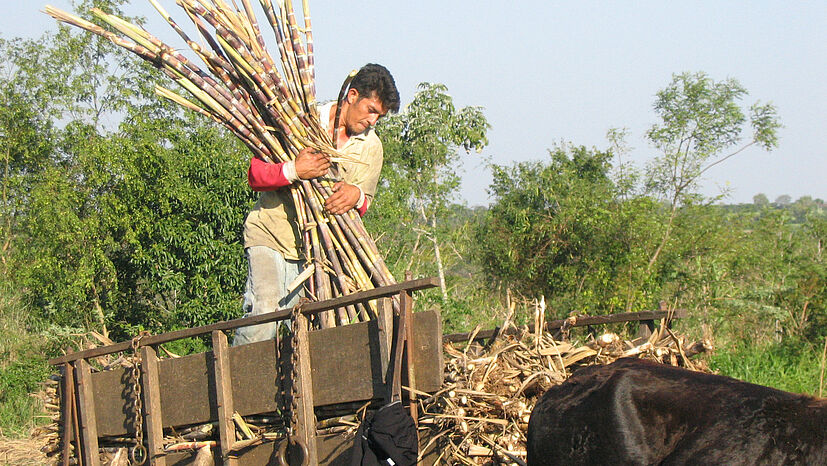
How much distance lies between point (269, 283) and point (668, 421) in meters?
2.18

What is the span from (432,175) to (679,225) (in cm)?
347

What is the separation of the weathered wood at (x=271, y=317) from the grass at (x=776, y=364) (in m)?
3.55

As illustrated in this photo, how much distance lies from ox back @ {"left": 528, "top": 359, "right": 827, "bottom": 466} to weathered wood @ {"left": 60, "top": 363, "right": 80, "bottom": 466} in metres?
2.36

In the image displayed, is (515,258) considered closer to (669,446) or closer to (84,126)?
(84,126)

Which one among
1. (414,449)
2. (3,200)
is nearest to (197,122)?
(3,200)

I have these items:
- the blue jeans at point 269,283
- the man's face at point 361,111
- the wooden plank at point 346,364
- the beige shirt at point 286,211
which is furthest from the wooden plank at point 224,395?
the man's face at point 361,111

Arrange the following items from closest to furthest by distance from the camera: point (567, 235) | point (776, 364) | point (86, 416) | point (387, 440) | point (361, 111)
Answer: point (387, 440), point (86, 416), point (361, 111), point (776, 364), point (567, 235)

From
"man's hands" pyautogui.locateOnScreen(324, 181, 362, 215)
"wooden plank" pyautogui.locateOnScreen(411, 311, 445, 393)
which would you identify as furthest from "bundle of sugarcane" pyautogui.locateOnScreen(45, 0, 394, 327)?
"wooden plank" pyautogui.locateOnScreen(411, 311, 445, 393)

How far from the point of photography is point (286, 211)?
3941 millimetres

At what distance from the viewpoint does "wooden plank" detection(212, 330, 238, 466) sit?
3260mm

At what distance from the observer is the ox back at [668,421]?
2174 mm

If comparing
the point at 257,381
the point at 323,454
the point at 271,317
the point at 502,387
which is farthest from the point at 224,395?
the point at 502,387

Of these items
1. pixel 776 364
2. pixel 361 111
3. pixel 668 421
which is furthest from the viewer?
pixel 776 364

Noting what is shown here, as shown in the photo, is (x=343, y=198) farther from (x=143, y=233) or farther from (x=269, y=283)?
(x=143, y=233)
